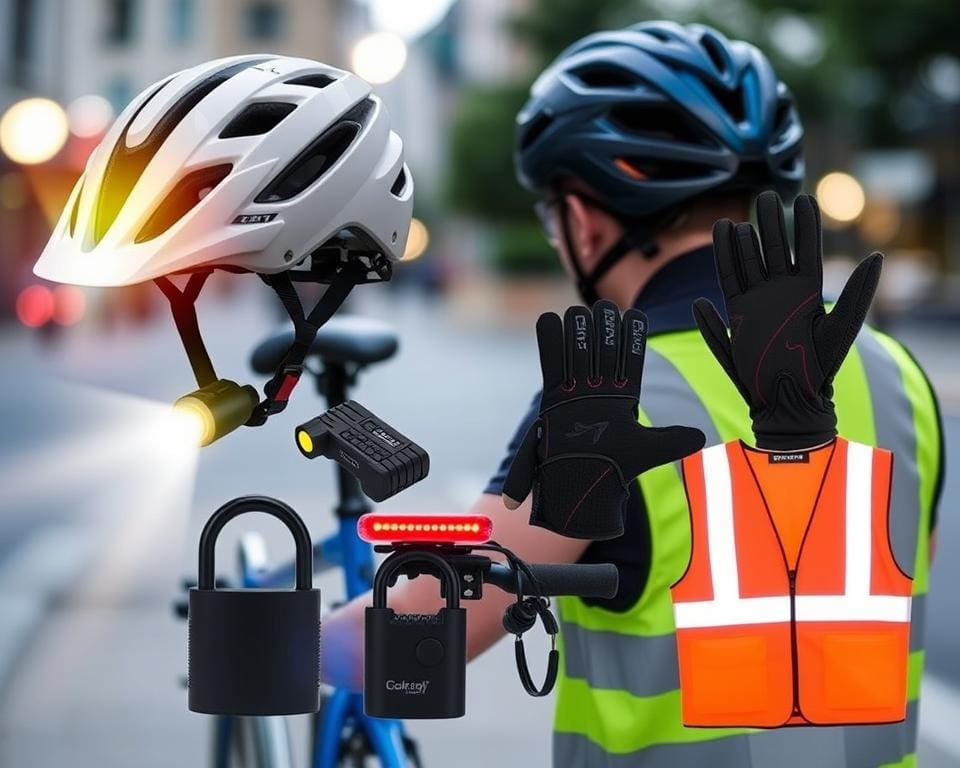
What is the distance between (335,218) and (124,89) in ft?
1.62

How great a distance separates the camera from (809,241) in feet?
4.36

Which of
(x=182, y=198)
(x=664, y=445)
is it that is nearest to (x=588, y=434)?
(x=664, y=445)

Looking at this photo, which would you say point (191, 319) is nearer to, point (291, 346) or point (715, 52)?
point (291, 346)

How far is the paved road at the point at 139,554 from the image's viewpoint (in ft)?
7.13

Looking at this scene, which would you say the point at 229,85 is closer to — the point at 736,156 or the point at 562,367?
the point at 562,367

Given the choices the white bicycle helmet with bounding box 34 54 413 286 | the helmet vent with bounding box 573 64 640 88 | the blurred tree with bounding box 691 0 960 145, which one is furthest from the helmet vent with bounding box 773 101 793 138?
the blurred tree with bounding box 691 0 960 145

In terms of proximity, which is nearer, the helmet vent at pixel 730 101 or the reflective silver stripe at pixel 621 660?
the reflective silver stripe at pixel 621 660

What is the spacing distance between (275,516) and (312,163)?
0.33 metres

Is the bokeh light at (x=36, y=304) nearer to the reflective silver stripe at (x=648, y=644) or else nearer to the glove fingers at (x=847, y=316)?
the reflective silver stripe at (x=648, y=644)

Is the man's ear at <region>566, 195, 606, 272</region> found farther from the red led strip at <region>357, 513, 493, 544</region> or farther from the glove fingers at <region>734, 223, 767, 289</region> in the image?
the red led strip at <region>357, 513, 493, 544</region>

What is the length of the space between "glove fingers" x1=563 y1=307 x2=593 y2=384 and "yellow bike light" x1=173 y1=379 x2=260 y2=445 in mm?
258

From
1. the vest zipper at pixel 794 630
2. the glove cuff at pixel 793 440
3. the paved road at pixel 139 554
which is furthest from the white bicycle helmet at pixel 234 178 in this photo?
the vest zipper at pixel 794 630

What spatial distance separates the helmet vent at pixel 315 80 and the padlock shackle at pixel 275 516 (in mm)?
359

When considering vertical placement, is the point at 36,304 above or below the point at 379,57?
below
